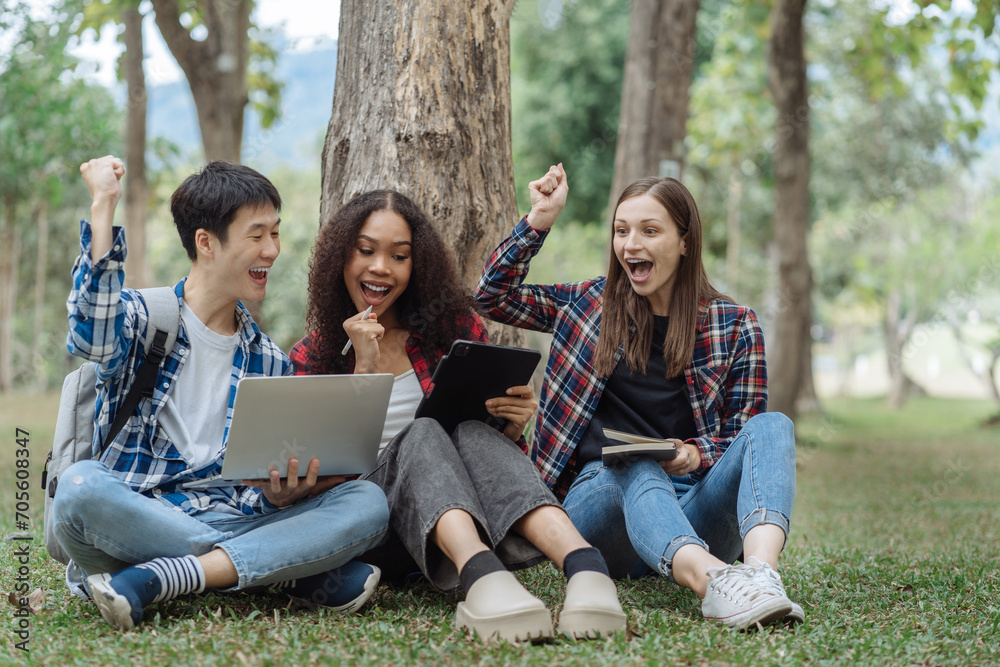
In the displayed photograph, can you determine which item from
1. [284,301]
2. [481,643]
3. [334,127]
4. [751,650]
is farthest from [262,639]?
[284,301]

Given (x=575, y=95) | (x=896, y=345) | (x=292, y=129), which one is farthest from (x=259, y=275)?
(x=292, y=129)

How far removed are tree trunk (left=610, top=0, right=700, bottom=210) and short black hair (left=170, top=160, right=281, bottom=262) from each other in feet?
14.9

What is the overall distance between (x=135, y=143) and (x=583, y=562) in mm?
8121

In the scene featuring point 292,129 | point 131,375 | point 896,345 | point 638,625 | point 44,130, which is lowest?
point 896,345

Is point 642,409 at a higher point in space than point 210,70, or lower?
lower

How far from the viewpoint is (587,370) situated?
11.2 feet

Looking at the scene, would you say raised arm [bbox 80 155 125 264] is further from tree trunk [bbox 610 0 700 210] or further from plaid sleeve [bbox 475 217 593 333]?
tree trunk [bbox 610 0 700 210]

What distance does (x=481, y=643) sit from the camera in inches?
97.4

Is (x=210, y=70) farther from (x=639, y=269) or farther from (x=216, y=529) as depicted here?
(x=216, y=529)

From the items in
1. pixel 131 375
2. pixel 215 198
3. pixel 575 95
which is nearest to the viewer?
pixel 131 375

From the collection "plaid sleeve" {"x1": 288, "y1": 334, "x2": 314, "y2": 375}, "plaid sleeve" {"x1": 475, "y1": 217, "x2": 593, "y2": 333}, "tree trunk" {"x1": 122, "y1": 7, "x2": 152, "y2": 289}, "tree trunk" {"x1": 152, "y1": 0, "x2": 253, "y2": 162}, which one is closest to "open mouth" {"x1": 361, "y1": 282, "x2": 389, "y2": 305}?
"plaid sleeve" {"x1": 288, "y1": 334, "x2": 314, "y2": 375}

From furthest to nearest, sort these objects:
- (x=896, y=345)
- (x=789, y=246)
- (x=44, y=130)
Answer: (x=896, y=345), (x=44, y=130), (x=789, y=246)

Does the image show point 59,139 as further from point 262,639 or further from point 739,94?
point 262,639

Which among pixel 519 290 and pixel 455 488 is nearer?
pixel 455 488
